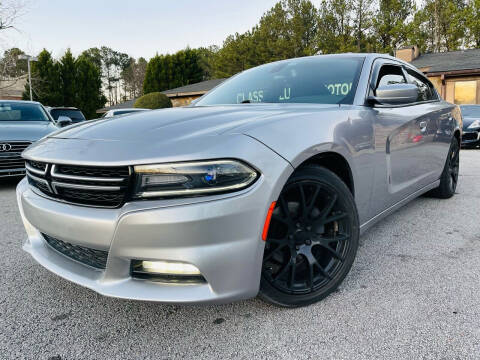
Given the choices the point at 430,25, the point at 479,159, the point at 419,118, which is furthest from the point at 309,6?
the point at 419,118

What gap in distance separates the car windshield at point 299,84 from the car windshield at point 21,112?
4578mm

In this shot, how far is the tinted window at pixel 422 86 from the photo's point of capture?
3289mm

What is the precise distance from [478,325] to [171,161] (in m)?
1.52

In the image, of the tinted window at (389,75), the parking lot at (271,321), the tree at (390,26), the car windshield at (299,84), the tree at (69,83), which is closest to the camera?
the parking lot at (271,321)

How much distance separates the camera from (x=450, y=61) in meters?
20.2

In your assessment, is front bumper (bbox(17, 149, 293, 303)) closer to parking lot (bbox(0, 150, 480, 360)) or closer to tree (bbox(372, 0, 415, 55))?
parking lot (bbox(0, 150, 480, 360))

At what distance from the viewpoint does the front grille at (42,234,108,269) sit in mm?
1571

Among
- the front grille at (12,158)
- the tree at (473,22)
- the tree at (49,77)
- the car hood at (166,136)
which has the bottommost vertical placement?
the front grille at (12,158)

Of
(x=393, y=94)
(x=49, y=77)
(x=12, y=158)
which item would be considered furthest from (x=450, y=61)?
(x=49, y=77)

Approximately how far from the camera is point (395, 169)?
2.49 metres

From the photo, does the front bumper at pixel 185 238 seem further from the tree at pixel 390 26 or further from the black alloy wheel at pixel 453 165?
the tree at pixel 390 26

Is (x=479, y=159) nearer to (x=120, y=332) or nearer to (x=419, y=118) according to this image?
(x=419, y=118)

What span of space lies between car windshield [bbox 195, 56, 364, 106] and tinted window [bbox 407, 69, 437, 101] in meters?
0.98

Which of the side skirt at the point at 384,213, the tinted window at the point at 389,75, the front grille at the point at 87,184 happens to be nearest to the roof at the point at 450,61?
the tinted window at the point at 389,75
